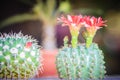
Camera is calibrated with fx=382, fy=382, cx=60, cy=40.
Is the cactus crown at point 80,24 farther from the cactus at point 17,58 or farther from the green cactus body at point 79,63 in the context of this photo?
the cactus at point 17,58

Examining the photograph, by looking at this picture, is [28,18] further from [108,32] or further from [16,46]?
[16,46]

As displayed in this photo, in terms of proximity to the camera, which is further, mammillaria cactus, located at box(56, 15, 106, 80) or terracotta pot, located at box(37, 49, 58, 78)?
terracotta pot, located at box(37, 49, 58, 78)

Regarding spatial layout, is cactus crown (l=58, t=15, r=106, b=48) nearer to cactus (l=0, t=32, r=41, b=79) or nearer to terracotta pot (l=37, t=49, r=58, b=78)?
cactus (l=0, t=32, r=41, b=79)

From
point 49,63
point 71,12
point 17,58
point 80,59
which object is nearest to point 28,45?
point 17,58

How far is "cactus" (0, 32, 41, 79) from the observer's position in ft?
7.13

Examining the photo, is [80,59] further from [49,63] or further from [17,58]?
[49,63]

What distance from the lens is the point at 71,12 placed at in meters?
3.23

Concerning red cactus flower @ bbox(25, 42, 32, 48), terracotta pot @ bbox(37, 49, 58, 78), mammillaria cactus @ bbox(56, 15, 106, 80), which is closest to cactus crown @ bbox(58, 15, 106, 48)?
mammillaria cactus @ bbox(56, 15, 106, 80)

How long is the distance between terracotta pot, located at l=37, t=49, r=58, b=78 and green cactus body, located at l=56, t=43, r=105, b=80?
1.91 ft

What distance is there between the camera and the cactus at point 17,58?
217 centimetres

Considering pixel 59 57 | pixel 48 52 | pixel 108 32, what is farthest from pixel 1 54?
pixel 108 32

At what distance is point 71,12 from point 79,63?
3.69 ft

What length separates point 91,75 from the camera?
2.18 metres

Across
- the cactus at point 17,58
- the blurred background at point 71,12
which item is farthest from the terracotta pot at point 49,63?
the cactus at point 17,58
